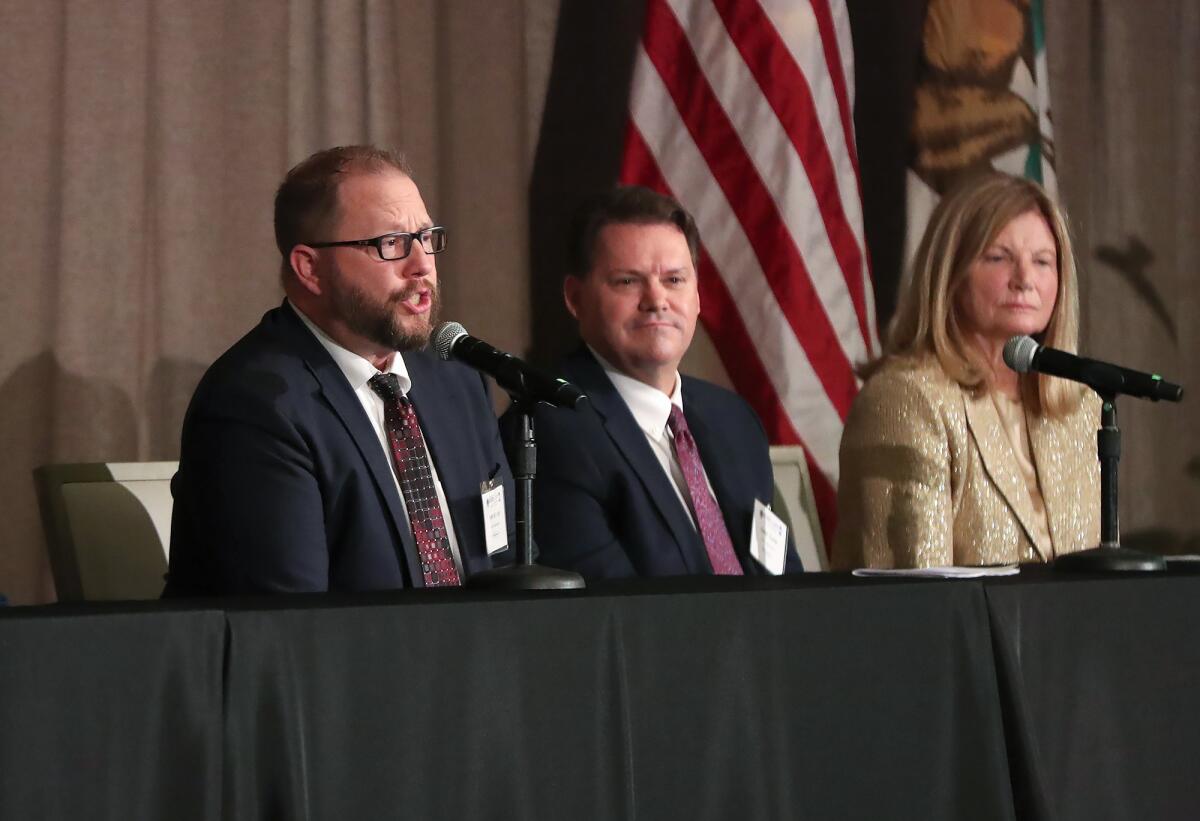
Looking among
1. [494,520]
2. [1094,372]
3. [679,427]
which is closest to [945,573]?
[1094,372]

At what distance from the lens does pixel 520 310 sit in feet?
13.1

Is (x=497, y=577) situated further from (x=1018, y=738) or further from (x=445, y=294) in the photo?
(x=445, y=294)

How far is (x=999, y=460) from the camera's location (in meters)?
3.04

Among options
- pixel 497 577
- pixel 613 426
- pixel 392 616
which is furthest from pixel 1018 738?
pixel 613 426

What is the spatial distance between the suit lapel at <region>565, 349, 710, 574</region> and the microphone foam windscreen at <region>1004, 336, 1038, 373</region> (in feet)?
2.13

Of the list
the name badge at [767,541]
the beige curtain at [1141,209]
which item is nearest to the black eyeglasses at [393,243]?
the name badge at [767,541]

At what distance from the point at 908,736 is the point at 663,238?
1390mm

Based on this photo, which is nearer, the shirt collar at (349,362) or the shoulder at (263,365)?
the shoulder at (263,365)

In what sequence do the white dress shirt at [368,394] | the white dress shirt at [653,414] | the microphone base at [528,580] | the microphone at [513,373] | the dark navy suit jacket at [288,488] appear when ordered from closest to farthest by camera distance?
the microphone base at [528,580], the microphone at [513,373], the dark navy suit jacket at [288,488], the white dress shirt at [368,394], the white dress shirt at [653,414]

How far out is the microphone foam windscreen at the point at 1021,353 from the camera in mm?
2516

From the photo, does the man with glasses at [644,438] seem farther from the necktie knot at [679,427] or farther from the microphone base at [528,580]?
the microphone base at [528,580]

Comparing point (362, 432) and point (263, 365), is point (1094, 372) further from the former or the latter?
point (263, 365)

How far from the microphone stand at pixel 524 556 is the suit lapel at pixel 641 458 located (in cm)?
73

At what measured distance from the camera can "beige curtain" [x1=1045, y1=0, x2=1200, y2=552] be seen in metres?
4.69
